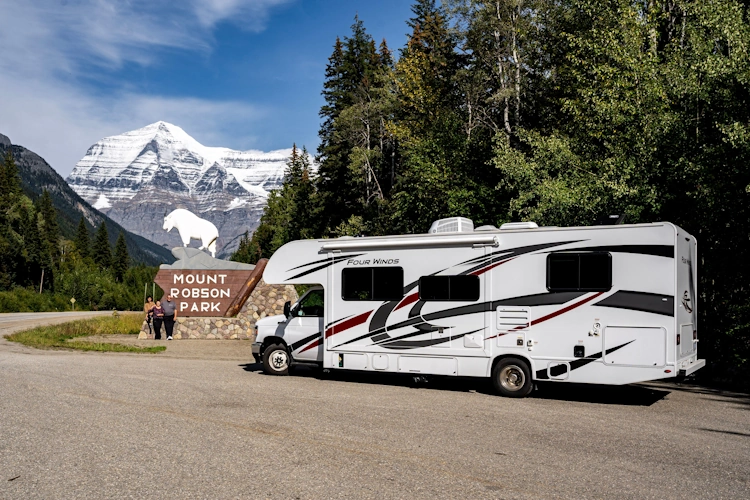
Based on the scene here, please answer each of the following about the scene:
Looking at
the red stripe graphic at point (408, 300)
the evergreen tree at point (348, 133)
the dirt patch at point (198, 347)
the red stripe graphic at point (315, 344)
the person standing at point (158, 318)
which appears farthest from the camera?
the evergreen tree at point (348, 133)

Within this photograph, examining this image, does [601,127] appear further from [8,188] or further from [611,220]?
[8,188]

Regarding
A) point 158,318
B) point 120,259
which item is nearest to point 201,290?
point 158,318

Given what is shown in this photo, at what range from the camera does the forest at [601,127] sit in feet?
44.5

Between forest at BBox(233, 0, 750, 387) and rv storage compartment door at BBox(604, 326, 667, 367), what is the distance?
326 cm

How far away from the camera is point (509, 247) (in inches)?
459

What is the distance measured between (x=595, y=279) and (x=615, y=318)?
0.71 metres

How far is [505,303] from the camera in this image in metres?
11.6

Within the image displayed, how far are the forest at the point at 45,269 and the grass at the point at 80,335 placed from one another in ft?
94.7

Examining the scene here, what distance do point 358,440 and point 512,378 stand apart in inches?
179

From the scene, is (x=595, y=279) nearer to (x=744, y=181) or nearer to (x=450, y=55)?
(x=744, y=181)

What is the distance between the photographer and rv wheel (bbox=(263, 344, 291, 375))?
46.3ft

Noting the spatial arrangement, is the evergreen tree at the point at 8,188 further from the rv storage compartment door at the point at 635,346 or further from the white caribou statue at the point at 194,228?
the rv storage compartment door at the point at 635,346

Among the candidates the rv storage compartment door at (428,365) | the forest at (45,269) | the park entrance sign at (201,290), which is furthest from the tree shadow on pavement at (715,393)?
the forest at (45,269)

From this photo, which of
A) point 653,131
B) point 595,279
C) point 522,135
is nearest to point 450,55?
point 522,135
